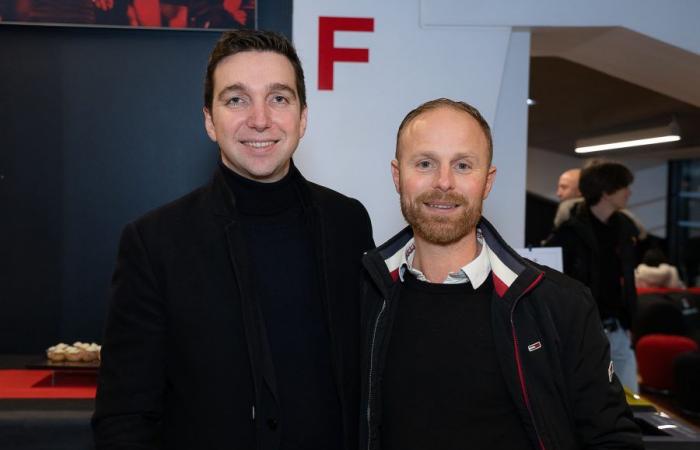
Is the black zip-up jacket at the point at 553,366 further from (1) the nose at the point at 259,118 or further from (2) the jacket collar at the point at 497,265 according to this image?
→ (1) the nose at the point at 259,118

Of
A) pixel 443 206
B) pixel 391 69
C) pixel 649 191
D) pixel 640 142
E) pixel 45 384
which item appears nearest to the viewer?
pixel 443 206

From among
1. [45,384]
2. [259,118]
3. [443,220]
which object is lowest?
[45,384]

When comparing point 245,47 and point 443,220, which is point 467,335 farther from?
point 245,47

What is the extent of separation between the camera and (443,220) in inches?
58.5

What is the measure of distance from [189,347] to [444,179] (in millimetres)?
646

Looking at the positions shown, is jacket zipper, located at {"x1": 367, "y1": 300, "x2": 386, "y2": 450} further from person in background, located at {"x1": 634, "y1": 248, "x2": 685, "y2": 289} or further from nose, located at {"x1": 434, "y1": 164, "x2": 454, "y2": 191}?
person in background, located at {"x1": 634, "y1": 248, "x2": 685, "y2": 289}

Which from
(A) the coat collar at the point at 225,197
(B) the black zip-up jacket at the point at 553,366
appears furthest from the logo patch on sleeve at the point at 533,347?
(A) the coat collar at the point at 225,197

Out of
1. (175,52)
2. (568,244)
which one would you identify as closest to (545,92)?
(568,244)

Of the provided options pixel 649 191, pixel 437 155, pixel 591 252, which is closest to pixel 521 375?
pixel 437 155

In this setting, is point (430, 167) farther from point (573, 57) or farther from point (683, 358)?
point (683, 358)

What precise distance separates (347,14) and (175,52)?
73 centimetres

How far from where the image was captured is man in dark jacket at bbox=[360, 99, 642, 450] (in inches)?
54.8

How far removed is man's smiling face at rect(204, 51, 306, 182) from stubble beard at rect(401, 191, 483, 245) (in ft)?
1.05

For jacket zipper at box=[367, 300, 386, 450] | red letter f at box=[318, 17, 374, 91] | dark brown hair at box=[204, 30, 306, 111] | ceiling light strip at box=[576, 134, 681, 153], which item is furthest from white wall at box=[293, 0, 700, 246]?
ceiling light strip at box=[576, 134, 681, 153]
